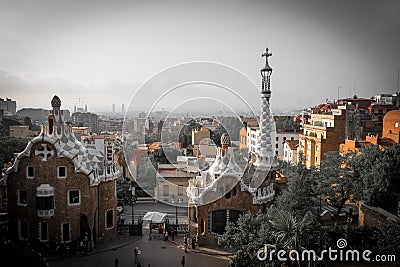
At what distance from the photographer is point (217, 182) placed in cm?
2073

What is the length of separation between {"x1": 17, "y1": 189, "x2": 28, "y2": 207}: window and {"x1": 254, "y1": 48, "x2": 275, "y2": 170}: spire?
13.8 meters

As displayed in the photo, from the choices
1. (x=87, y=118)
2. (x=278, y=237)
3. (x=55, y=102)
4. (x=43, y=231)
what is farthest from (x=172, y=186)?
(x=87, y=118)

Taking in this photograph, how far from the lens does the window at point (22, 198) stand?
20.8 meters

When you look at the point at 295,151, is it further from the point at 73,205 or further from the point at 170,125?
the point at 73,205

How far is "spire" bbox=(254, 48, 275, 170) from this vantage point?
2338 cm

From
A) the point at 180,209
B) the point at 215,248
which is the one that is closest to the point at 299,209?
the point at 215,248

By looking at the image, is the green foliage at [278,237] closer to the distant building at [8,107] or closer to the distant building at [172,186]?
the distant building at [172,186]

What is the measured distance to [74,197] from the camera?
21109 mm

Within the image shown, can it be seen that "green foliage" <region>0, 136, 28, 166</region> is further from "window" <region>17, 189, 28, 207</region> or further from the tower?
the tower

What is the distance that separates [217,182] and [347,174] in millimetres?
9193

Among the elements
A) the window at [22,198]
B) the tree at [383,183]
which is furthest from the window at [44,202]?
the tree at [383,183]

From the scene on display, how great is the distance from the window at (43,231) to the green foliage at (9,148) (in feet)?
52.6

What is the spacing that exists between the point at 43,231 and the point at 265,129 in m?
14.8

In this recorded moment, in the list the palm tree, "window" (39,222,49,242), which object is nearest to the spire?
the palm tree
